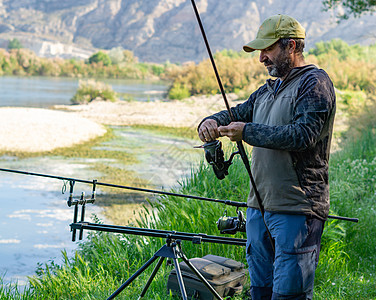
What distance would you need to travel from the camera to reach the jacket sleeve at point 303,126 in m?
1.87

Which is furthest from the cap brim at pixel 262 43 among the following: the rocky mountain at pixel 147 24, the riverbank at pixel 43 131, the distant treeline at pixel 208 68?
the rocky mountain at pixel 147 24

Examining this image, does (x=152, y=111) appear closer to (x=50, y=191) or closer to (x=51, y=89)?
(x=50, y=191)

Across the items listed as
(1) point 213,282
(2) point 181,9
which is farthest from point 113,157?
(2) point 181,9

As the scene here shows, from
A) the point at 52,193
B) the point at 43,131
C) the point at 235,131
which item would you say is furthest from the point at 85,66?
the point at 235,131

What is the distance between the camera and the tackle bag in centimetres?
316

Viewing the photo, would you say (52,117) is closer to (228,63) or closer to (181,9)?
(228,63)

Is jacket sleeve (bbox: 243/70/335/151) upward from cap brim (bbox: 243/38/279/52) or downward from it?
downward

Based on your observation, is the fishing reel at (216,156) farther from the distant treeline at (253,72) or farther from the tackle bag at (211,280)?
the distant treeline at (253,72)

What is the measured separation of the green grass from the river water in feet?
3.85

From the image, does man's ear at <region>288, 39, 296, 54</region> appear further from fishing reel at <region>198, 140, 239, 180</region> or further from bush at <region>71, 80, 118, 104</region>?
bush at <region>71, 80, 118, 104</region>

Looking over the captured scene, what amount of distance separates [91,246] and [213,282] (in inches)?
80.2

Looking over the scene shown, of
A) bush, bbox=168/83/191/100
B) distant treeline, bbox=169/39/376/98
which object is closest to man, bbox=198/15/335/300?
distant treeline, bbox=169/39/376/98

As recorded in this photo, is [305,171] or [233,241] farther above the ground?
[305,171]

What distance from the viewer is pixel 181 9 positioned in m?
69.8
